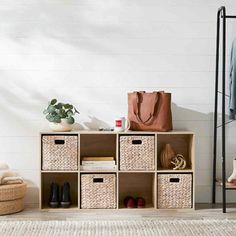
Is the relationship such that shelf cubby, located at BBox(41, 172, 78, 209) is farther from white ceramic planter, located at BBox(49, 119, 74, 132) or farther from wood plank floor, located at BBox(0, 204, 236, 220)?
white ceramic planter, located at BBox(49, 119, 74, 132)

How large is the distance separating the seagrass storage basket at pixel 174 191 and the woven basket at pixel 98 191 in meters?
0.39

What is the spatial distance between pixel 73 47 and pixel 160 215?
5.36ft

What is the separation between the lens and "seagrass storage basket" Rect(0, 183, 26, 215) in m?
4.45

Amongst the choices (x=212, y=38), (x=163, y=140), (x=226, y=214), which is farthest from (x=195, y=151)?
(x=212, y=38)

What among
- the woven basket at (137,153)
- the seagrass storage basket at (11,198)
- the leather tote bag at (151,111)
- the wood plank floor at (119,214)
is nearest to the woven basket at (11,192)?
the seagrass storage basket at (11,198)

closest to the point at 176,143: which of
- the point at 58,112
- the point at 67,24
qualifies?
the point at 58,112

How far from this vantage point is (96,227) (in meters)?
4.05

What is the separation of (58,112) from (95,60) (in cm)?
60

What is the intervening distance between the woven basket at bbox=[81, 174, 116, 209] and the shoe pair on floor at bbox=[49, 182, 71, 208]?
0.13 m

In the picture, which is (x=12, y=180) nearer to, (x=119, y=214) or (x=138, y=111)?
(x=119, y=214)

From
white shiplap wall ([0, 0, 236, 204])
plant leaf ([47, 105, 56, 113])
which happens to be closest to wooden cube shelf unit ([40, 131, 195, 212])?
plant leaf ([47, 105, 56, 113])

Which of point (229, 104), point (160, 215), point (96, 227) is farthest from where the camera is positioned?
point (229, 104)

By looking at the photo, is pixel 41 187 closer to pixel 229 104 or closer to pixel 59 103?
pixel 59 103

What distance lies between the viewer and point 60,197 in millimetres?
4715
